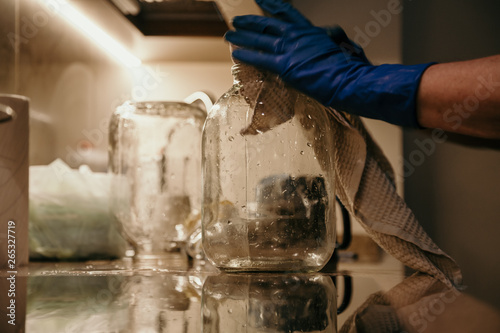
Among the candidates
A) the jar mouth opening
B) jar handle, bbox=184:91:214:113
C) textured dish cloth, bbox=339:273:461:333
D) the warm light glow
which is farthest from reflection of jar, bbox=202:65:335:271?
the warm light glow

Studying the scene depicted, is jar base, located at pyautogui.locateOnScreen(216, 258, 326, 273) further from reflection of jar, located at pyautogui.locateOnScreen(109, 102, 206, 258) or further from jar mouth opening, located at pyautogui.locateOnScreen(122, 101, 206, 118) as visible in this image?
jar mouth opening, located at pyautogui.locateOnScreen(122, 101, 206, 118)

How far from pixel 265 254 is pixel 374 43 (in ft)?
5.00

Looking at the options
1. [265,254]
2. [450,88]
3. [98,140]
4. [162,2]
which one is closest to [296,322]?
[265,254]

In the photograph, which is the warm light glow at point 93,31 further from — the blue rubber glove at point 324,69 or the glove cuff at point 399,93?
the glove cuff at point 399,93

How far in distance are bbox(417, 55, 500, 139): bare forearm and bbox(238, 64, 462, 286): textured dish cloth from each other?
9cm

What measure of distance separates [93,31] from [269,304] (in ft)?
4.77

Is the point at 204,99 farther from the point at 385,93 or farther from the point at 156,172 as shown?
the point at 385,93

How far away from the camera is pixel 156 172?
1098 mm

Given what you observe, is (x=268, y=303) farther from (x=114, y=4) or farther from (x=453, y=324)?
(x=114, y=4)

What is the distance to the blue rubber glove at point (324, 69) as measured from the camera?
0.64 metres

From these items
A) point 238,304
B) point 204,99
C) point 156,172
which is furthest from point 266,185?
point 156,172

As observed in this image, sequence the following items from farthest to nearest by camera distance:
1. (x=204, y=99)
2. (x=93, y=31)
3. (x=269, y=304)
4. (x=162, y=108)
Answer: (x=93, y=31) → (x=162, y=108) → (x=204, y=99) → (x=269, y=304)

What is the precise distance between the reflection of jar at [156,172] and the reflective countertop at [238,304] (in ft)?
1.10

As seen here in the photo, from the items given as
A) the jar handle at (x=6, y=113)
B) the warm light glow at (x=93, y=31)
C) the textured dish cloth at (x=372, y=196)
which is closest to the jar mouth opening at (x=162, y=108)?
the jar handle at (x=6, y=113)
